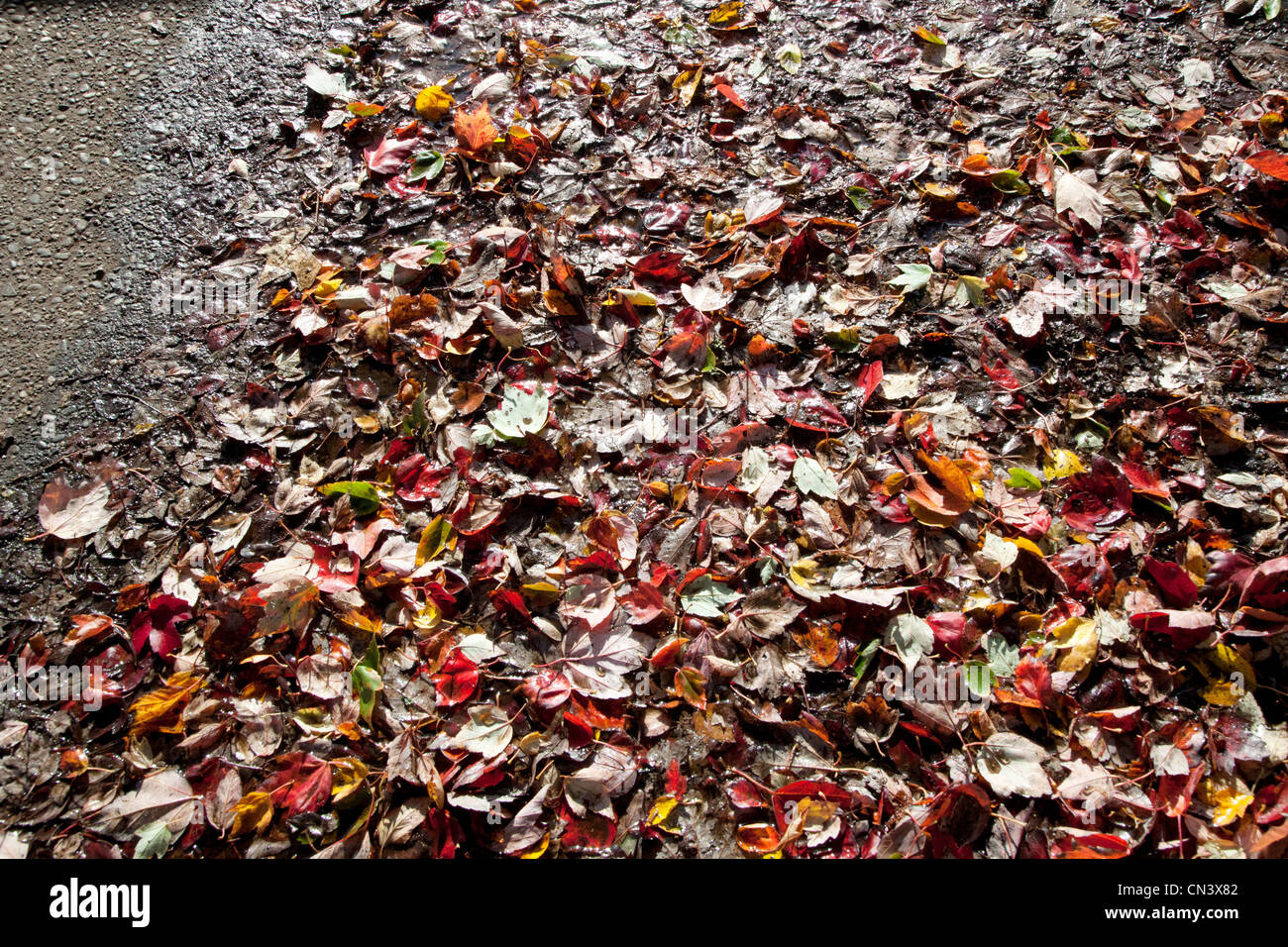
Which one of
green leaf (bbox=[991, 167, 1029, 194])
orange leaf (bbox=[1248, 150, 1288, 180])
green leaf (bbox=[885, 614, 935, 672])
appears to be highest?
orange leaf (bbox=[1248, 150, 1288, 180])

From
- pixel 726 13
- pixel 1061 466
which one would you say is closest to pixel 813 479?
pixel 1061 466

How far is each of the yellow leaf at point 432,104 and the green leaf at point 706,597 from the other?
1863 millimetres

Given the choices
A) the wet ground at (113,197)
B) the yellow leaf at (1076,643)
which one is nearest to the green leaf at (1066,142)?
the yellow leaf at (1076,643)

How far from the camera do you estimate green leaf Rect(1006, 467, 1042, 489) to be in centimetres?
186

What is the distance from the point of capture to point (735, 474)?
6.15 ft

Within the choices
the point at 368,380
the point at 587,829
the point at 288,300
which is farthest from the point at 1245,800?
the point at 288,300

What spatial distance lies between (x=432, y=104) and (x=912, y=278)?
1.69 metres

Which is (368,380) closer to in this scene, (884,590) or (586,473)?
(586,473)

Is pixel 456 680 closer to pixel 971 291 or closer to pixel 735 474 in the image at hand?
pixel 735 474

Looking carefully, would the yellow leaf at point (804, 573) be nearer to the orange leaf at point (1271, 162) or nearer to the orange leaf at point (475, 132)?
the orange leaf at point (475, 132)

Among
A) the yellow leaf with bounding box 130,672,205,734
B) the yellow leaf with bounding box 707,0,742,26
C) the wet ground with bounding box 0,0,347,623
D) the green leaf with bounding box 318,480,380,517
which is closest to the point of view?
the yellow leaf with bounding box 130,672,205,734

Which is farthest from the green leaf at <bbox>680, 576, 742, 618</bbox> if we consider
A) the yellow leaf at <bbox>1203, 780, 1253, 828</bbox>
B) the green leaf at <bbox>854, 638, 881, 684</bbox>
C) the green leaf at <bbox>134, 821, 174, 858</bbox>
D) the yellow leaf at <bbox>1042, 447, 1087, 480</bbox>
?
the green leaf at <bbox>134, 821, 174, 858</bbox>

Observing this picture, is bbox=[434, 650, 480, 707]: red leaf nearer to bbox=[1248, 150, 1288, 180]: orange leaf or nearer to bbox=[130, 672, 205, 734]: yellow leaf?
bbox=[130, 672, 205, 734]: yellow leaf

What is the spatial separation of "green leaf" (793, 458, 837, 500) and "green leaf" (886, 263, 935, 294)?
665 mm
